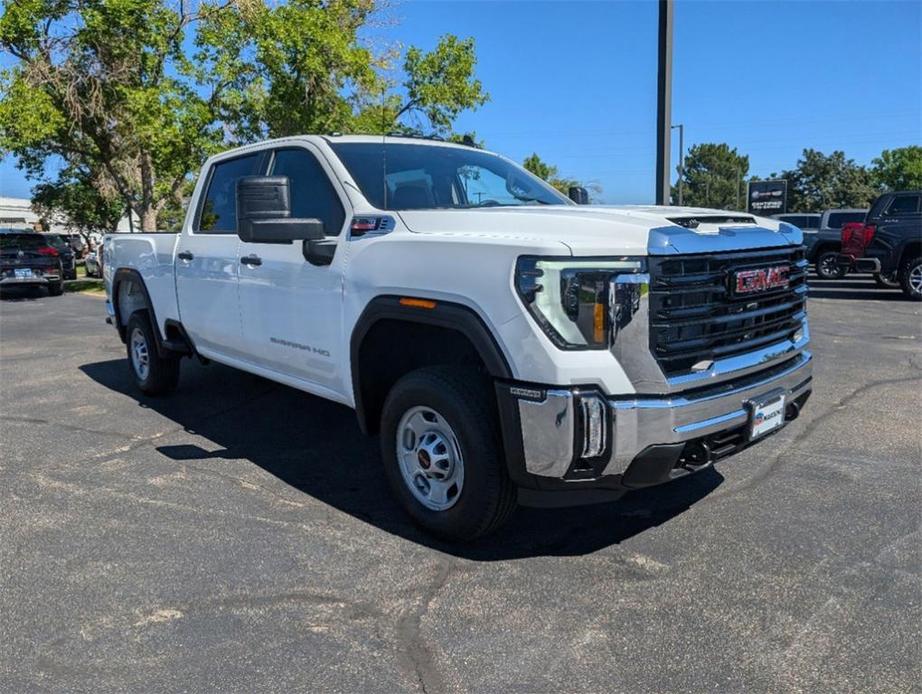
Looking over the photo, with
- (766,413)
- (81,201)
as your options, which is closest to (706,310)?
(766,413)

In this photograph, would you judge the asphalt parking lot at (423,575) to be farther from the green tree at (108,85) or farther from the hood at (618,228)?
the green tree at (108,85)

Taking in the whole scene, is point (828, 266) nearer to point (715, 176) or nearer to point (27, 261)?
point (27, 261)

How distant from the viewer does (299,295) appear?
439 cm

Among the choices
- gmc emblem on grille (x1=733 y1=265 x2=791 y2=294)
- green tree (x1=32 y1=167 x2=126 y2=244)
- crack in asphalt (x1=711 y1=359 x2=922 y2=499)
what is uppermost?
green tree (x1=32 y1=167 x2=126 y2=244)

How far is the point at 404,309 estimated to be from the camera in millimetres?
3580

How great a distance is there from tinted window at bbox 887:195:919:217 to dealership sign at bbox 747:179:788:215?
1275 centimetres

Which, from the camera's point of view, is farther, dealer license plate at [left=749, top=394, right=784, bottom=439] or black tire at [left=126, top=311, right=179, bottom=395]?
black tire at [left=126, top=311, right=179, bottom=395]

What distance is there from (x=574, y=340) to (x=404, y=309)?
3.03 feet

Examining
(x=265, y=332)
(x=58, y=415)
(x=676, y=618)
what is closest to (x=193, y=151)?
(x=58, y=415)

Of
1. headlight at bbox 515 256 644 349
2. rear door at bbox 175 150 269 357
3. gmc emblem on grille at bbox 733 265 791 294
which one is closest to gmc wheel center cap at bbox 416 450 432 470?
headlight at bbox 515 256 644 349

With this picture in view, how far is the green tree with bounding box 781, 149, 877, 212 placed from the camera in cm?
8169

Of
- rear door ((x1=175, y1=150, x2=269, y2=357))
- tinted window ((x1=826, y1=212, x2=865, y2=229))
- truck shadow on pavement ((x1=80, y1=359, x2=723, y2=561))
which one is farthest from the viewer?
tinted window ((x1=826, y1=212, x2=865, y2=229))

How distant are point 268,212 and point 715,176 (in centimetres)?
10177

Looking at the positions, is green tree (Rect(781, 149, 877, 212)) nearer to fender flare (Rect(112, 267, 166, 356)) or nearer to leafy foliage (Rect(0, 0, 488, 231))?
leafy foliage (Rect(0, 0, 488, 231))
